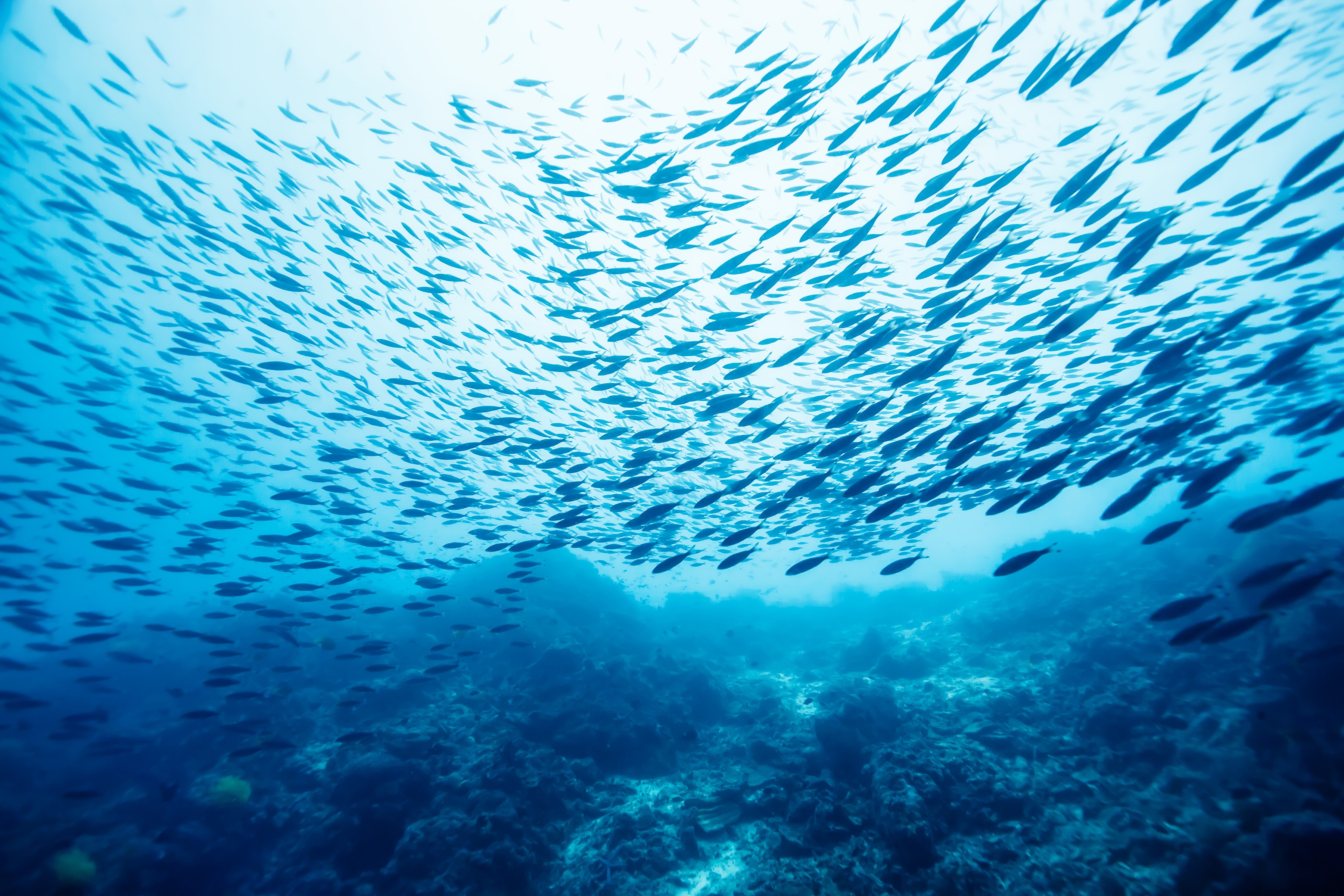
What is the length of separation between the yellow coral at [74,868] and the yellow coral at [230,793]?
1.80 m

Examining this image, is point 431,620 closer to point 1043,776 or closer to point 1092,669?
point 1043,776

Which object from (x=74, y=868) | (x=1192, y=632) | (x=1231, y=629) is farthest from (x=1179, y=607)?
(x=74, y=868)

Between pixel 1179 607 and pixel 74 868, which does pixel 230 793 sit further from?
pixel 1179 607

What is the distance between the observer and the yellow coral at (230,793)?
988cm

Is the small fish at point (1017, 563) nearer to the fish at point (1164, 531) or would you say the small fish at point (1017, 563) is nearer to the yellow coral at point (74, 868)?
the fish at point (1164, 531)

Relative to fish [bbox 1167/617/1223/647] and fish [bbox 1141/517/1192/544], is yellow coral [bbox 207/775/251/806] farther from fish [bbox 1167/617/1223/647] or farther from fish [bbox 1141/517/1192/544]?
fish [bbox 1141/517/1192/544]

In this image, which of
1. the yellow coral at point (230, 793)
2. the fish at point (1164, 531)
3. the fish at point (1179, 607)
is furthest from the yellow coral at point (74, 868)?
the fish at point (1164, 531)

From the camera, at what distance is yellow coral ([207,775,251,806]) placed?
9.88 metres

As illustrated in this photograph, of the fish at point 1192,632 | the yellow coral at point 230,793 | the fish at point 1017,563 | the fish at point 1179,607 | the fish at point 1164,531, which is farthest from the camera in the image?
the yellow coral at point 230,793

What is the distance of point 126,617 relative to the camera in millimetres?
33500

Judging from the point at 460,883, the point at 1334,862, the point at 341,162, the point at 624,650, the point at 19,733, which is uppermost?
the point at 341,162

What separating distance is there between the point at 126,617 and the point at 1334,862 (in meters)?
55.1

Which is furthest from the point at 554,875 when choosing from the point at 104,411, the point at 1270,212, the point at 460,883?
the point at 104,411

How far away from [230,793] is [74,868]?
2175mm
